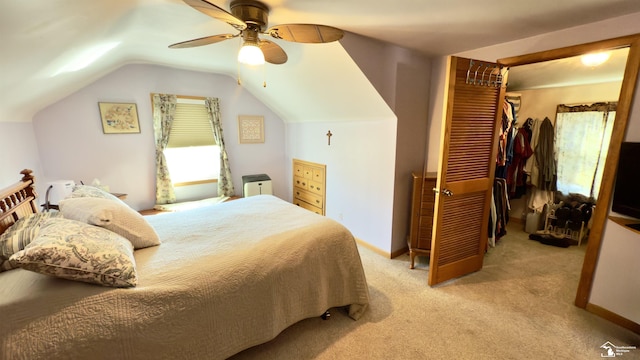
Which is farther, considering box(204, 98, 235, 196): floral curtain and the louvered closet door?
box(204, 98, 235, 196): floral curtain

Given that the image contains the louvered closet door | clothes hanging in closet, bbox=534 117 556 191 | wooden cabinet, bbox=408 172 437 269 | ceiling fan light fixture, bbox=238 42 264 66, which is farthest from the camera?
clothes hanging in closet, bbox=534 117 556 191

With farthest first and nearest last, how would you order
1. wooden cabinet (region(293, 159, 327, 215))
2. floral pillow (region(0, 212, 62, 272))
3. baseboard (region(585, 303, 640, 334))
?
wooden cabinet (region(293, 159, 327, 215)), baseboard (region(585, 303, 640, 334)), floral pillow (region(0, 212, 62, 272))

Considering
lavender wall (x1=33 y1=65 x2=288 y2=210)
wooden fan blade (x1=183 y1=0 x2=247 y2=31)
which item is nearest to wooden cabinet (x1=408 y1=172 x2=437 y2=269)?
wooden fan blade (x1=183 y1=0 x2=247 y2=31)

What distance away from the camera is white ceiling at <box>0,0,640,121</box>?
1.45 meters

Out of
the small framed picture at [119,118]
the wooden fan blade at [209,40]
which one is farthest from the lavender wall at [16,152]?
the wooden fan blade at [209,40]

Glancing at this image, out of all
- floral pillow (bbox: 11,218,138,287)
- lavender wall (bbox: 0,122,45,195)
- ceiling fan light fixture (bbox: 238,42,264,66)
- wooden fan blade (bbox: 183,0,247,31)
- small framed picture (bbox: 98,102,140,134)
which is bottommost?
floral pillow (bbox: 11,218,138,287)

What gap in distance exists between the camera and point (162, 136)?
3.56m

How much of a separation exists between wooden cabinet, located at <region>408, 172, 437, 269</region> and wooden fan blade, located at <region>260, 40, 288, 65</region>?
1809mm

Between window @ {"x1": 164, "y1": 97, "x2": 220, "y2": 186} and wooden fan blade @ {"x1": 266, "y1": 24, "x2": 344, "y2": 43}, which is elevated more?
wooden fan blade @ {"x1": 266, "y1": 24, "x2": 344, "y2": 43}

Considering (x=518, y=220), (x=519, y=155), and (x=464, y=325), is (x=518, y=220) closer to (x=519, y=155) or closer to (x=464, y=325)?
(x=519, y=155)

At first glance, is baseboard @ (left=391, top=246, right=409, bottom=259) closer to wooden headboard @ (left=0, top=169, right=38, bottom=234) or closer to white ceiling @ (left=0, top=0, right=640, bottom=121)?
white ceiling @ (left=0, top=0, right=640, bottom=121)

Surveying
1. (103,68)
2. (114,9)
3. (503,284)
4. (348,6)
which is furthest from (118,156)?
(503,284)

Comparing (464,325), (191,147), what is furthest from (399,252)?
(191,147)

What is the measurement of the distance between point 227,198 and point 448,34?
3.51 meters
